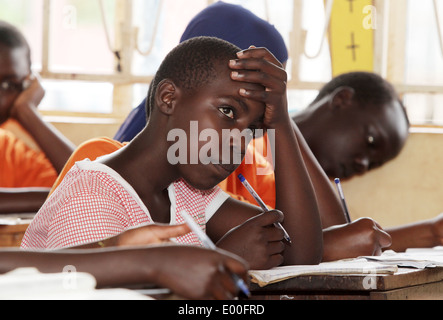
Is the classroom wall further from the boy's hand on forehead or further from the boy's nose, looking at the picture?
the boy's hand on forehead

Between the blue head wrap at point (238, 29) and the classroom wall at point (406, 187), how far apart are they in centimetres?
111

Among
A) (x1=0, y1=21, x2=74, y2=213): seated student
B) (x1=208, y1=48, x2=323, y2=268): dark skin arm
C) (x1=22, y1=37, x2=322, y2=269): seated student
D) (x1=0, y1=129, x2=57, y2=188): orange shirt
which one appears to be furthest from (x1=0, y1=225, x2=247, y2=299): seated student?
(x1=0, y1=129, x2=57, y2=188): orange shirt

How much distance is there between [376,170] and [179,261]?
220cm

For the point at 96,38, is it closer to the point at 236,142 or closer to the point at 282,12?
the point at 282,12

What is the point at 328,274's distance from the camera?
3.70 feet

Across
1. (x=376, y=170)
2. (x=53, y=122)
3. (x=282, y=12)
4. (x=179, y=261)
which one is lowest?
(x=376, y=170)

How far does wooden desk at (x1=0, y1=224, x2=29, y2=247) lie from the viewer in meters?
1.99

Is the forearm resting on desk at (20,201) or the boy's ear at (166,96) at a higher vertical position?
the boy's ear at (166,96)

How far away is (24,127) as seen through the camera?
9.40ft

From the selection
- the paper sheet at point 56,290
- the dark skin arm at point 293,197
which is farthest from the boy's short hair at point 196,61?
the paper sheet at point 56,290

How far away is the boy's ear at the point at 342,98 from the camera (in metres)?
2.48

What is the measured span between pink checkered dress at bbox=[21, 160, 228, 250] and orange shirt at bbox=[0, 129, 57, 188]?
152 cm

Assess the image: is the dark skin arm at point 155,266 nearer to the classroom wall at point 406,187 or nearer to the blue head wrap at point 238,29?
the blue head wrap at point 238,29
